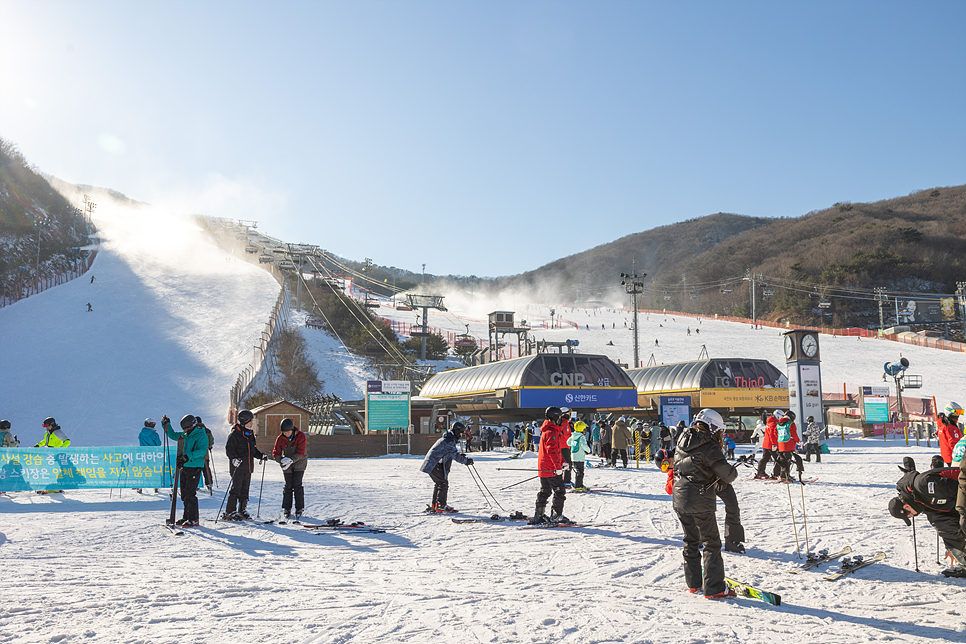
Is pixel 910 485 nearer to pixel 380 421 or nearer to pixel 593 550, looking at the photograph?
pixel 593 550

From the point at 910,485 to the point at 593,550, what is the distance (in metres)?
3.04

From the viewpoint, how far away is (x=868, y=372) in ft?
152

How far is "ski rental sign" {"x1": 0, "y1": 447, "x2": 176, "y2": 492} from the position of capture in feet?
38.4

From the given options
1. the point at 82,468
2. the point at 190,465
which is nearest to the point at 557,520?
the point at 190,465

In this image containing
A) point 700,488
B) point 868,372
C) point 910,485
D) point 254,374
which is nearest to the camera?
point 700,488

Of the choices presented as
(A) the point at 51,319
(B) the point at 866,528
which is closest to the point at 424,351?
(A) the point at 51,319

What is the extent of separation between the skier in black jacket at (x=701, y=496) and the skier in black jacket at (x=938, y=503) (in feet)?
5.64

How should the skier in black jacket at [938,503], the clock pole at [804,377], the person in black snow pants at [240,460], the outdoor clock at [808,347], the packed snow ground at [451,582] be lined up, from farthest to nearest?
the outdoor clock at [808,347] → the clock pole at [804,377] → the person in black snow pants at [240,460] → the skier in black jacket at [938,503] → the packed snow ground at [451,582]

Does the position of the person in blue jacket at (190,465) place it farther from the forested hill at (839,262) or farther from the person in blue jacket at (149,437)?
the forested hill at (839,262)

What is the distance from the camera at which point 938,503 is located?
539 cm

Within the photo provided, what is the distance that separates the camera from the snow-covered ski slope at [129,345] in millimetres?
27188

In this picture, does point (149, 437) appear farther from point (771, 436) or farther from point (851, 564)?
point (771, 436)

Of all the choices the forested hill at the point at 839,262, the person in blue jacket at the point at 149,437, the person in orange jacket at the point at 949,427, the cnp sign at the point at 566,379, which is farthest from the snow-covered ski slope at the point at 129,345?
the forested hill at the point at 839,262

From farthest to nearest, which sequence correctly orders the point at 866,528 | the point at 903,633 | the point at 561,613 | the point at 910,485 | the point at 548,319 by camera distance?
the point at 548,319
the point at 866,528
the point at 910,485
the point at 561,613
the point at 903,633
